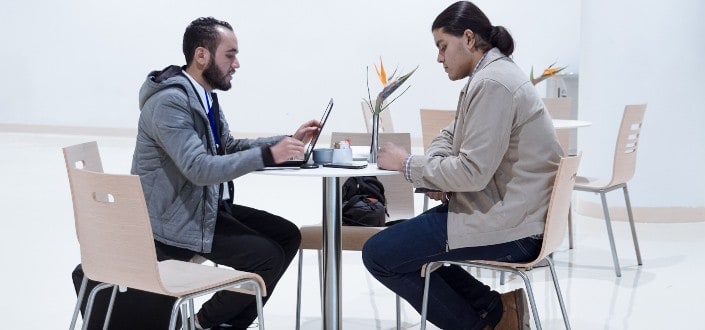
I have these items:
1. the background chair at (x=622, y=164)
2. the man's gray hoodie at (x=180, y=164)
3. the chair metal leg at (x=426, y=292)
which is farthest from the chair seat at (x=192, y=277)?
the background chair at (x=622, y=164)

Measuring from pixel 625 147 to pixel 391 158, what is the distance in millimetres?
2266

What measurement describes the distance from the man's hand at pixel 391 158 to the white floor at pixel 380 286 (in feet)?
3.93

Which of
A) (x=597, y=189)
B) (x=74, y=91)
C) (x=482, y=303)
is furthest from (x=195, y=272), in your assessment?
(x=74, y=91)

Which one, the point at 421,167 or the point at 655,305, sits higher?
the point at 421,167

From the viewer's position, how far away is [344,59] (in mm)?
10641

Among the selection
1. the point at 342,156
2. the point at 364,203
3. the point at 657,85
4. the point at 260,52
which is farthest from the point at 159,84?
the point at 260,52

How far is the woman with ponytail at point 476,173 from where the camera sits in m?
2.77

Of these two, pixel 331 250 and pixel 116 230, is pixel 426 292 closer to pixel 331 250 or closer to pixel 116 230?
pixel 331 250

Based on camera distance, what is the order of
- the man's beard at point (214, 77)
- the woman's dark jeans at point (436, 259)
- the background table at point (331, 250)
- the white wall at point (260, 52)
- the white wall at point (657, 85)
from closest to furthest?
the woman's dark jeans at point (436, 259) < the background table at point (331, 250) < the man's beard at point (214, 77) < the white wall at point (657, 85) < the white wall at point (260, 52)

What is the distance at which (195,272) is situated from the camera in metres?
2.83

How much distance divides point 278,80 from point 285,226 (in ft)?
25.1

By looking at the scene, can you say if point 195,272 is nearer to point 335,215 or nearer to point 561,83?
point 335,215

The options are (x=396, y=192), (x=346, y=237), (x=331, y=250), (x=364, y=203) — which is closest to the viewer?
(x=331, y=250)

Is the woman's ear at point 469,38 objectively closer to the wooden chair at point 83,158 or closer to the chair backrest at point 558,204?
the chair backrest at point 558,204
